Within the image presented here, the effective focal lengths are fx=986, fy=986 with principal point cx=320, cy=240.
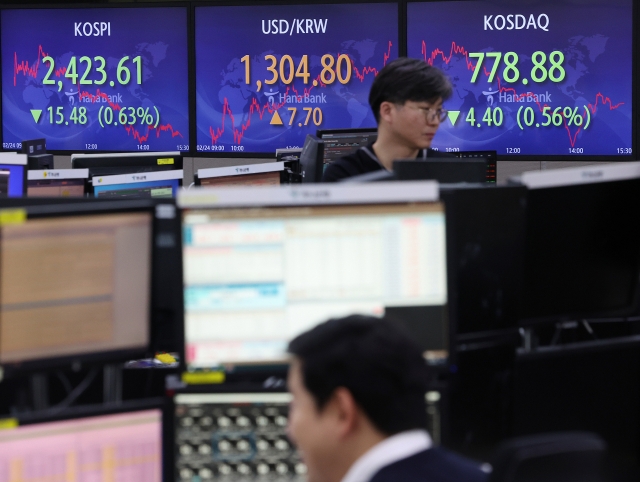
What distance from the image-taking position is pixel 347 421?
1164 millimetres

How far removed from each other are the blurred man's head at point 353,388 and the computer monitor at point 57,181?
334 cm

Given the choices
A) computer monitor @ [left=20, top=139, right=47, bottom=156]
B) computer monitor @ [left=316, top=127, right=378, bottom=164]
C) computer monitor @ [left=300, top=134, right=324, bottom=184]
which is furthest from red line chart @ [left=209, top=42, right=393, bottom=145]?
computer monitor @ [left=300, top=134, right=324, bottom=184]

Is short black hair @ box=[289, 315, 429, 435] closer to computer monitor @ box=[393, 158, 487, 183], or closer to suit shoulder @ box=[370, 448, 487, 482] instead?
suit shoulder @ box=[370, 448, 487, 482]

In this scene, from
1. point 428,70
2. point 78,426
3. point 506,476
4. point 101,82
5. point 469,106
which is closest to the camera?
point 506,476

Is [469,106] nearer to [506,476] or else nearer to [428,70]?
[428,70]

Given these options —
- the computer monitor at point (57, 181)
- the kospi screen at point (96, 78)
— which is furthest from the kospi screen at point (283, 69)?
the computer monitor at point (57, 181)

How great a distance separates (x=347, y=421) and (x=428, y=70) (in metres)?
2.01

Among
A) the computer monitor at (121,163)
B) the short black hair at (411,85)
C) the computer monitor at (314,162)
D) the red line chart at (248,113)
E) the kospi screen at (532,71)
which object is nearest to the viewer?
the short black hair at (411,85)

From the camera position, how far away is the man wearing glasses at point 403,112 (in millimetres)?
2980

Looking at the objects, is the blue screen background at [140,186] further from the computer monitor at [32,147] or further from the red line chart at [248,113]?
the red line chart at [248,113]

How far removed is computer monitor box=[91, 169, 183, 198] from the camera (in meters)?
4.26

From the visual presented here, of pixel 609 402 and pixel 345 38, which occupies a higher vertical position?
pixel 345 38

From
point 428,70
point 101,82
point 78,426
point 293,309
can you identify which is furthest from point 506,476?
point 101,82

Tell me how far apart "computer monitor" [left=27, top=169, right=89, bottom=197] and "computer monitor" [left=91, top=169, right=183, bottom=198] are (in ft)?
0.33
